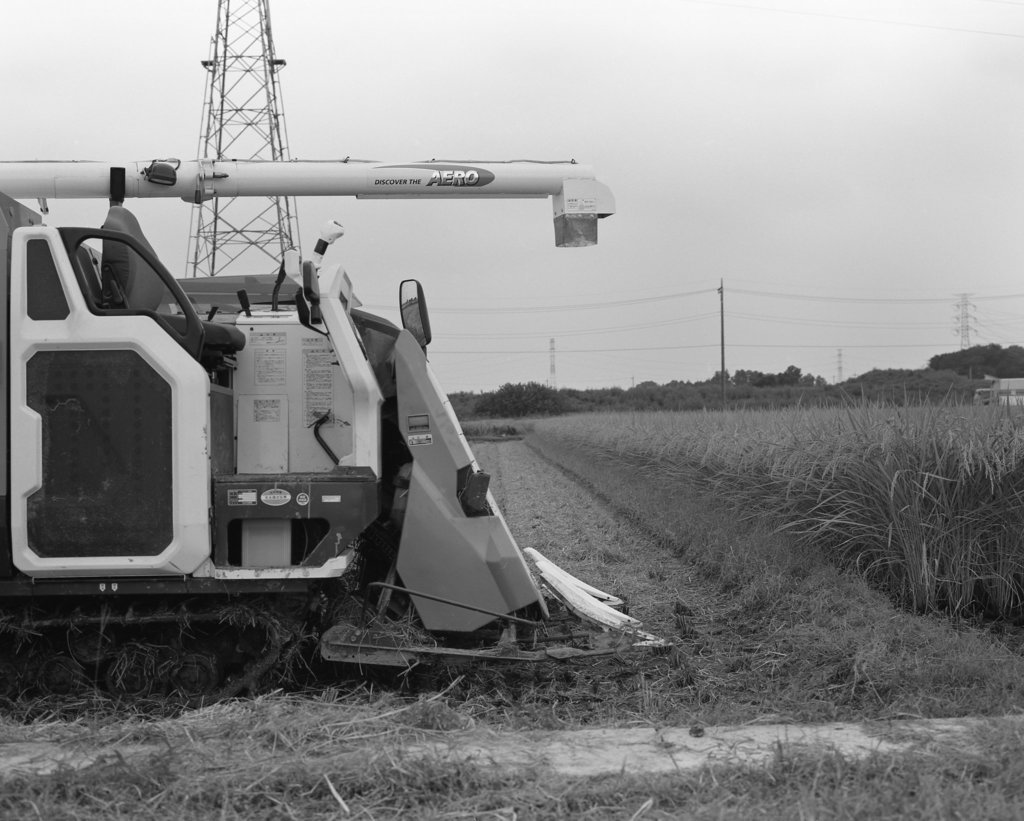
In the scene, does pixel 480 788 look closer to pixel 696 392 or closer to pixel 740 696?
pixel 740 696

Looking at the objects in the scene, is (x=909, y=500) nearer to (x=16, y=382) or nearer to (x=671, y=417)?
(x=16, y=382)

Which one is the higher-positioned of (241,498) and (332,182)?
(332,182)

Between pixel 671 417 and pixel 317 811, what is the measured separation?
1680 centimetres

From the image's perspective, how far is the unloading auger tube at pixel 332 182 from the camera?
17.6ft

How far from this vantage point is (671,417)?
19.4m

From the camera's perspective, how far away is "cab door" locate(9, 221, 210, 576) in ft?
13.9

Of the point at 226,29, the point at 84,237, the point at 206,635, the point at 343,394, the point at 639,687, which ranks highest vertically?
the point at 226,29

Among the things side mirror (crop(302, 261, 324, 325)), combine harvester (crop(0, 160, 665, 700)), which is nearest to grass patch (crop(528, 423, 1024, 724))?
combine harvester (crop(0, 160, 665, 700))

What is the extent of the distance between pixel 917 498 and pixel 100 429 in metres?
5.44

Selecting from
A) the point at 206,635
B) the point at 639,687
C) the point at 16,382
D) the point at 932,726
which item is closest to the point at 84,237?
the point at 16,382

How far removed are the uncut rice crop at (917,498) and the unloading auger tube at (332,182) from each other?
10.4 feet

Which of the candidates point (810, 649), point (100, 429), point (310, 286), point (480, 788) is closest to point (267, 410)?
point (310, 286)

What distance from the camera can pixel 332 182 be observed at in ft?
18.2

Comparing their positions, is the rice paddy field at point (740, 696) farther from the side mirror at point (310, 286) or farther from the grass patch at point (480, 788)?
the side mirror at point (310, 286)
